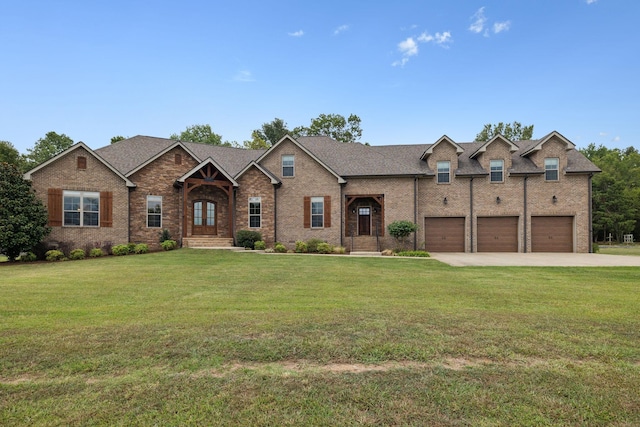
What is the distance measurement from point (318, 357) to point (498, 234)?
21786 mm

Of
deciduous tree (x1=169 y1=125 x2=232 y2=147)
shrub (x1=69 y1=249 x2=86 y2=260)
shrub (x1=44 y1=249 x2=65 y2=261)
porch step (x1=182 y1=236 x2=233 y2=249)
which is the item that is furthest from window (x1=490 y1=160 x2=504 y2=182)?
deciduous tree (x1=169 y1=125 x2=232 y2=147)

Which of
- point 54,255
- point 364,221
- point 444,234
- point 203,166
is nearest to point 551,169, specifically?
point 444,234

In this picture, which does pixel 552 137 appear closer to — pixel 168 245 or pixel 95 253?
pixel 168 245

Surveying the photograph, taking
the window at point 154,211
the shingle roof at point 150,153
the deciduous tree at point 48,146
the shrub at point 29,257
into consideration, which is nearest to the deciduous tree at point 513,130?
the shingle roof at point 150,153

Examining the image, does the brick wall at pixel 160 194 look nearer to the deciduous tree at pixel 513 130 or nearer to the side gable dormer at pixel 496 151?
the side gable dormer at pixel 496 151

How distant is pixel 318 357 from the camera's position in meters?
3.83

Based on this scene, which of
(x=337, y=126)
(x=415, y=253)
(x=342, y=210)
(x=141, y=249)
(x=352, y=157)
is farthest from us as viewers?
(x=337, y=126)

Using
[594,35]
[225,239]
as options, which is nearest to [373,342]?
[225,239]

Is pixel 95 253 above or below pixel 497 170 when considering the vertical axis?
below

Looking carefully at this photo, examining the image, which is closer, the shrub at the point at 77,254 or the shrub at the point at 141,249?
the shrub at the point at 77,254

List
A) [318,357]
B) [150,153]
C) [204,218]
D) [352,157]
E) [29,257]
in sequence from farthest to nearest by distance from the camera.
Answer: [352,157], [150,153], [204,218], [29,257], [318,357]

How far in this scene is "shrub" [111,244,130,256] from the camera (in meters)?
17.0

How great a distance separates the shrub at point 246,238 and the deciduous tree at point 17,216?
31.2 feet

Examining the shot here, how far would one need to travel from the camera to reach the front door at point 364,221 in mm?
22406
